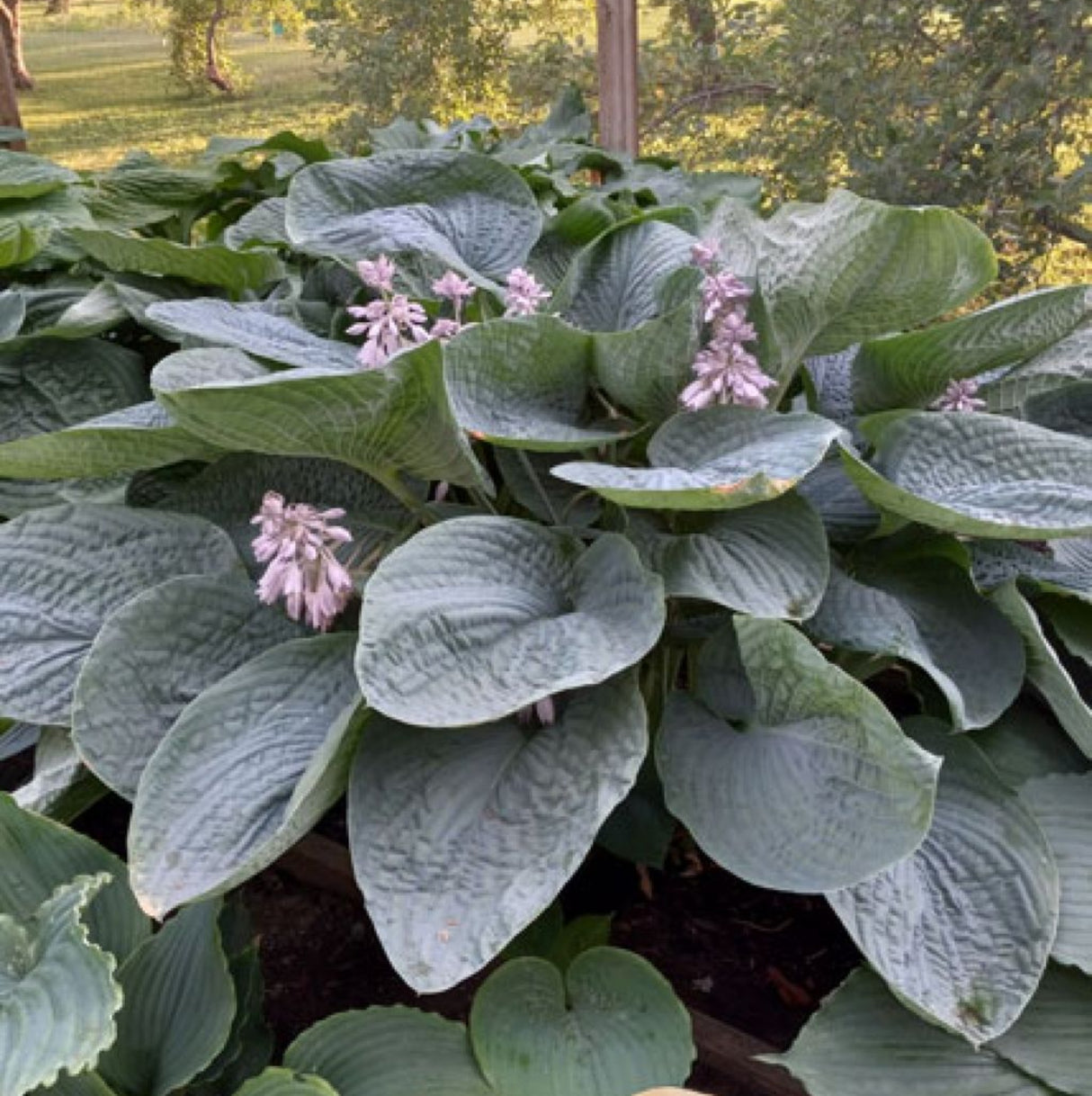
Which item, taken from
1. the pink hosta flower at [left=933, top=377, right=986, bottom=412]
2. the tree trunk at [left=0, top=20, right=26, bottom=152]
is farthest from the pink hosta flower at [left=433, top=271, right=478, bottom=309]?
the tree trunk at [left=0, top=20, right=26, bottom=152]

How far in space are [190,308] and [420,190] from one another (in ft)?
1.01

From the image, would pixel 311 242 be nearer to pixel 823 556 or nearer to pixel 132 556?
pixel 132 556

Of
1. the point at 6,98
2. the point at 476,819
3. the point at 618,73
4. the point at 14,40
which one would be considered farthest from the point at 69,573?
the point at 14,40

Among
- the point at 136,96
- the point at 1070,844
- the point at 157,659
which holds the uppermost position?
the point at 157,659

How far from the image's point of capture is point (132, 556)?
2.73 ft

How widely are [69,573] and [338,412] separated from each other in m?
0.28

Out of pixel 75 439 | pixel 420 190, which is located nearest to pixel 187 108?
pixel 420 190

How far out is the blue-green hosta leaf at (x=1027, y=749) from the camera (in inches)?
30.7

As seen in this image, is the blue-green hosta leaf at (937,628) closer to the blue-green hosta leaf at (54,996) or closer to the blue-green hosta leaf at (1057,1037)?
the blue-green hosta leaf at (1057,1037)

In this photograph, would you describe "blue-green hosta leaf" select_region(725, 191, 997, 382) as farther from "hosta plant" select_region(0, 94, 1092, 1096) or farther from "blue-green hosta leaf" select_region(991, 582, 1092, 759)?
"blue-green hosta leaf" select_region(991, 582, 1092, 759)

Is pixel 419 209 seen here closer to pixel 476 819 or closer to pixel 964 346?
pixel 964 346

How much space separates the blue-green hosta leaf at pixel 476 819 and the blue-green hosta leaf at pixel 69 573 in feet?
0.73

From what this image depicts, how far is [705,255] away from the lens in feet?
2.75

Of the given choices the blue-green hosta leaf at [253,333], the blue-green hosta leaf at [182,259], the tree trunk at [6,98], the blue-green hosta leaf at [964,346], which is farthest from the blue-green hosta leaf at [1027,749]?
the tree trunk at [6,98]
